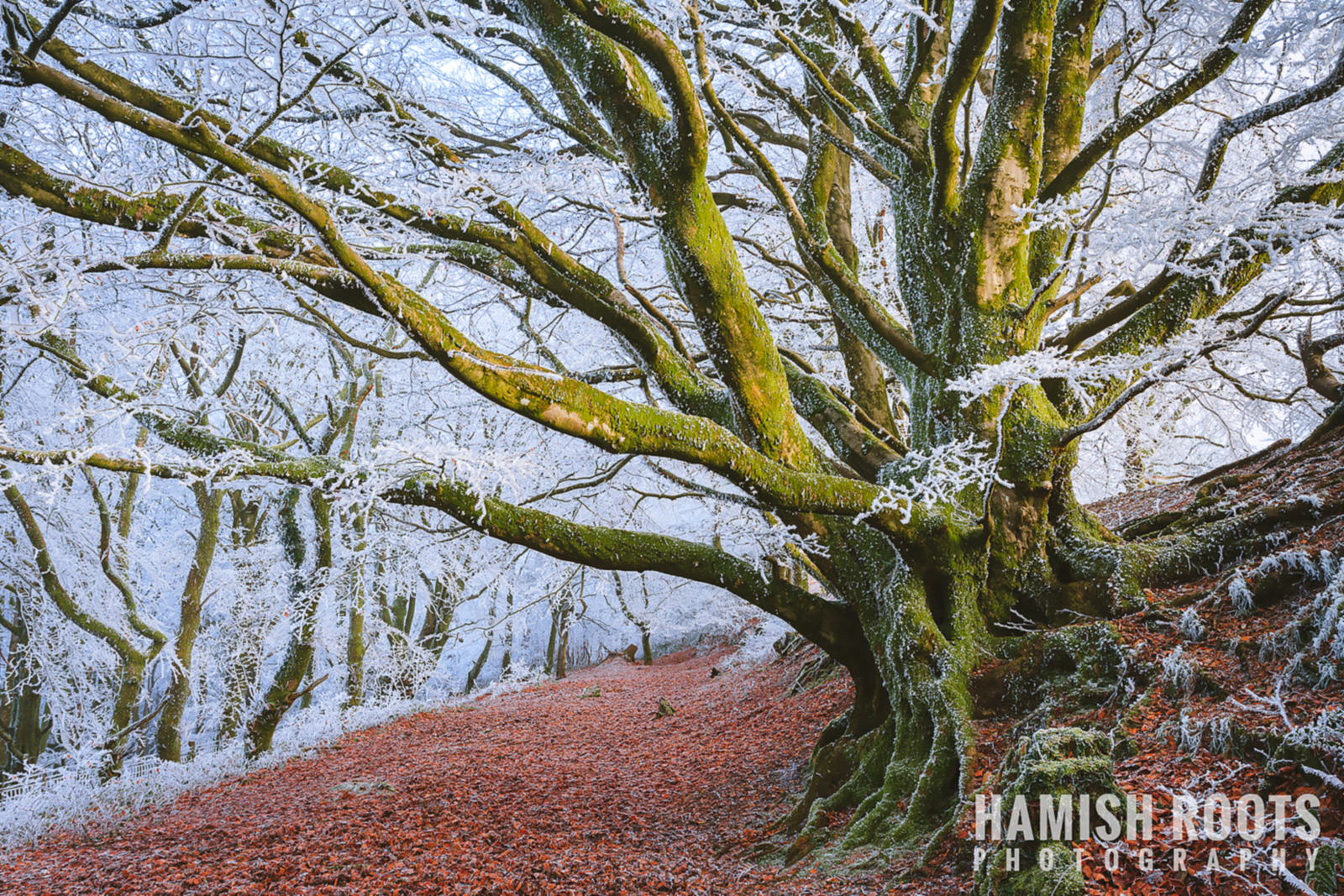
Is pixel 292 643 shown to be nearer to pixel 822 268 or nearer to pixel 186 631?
pixel 186 631

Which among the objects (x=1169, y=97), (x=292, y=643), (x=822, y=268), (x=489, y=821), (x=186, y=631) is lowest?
(x=489, y=821)

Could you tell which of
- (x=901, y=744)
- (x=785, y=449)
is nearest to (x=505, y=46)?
(x=785, y=449)

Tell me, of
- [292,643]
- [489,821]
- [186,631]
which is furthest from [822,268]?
[186,631]

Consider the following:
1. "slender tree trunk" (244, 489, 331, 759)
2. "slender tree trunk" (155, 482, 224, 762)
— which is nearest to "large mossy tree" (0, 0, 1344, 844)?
"slender tree trunk" (244, 489, 331, 759)

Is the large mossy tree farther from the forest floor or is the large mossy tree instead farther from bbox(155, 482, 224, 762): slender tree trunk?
bbox(155, 482, 224, 762): slender tree trunk

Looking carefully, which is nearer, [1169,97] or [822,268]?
[1169,97]

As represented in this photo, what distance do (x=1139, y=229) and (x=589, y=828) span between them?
199 inches

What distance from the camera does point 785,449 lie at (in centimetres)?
387

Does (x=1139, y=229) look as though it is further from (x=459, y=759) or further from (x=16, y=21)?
(x=459, y=759)

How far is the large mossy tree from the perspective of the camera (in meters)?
2.94

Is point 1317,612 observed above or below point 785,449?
below

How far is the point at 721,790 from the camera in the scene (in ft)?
17.3

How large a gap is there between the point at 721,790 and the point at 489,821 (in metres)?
1.82

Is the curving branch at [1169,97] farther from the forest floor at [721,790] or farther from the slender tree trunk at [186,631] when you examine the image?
the slender tree trunk at [186,631]
